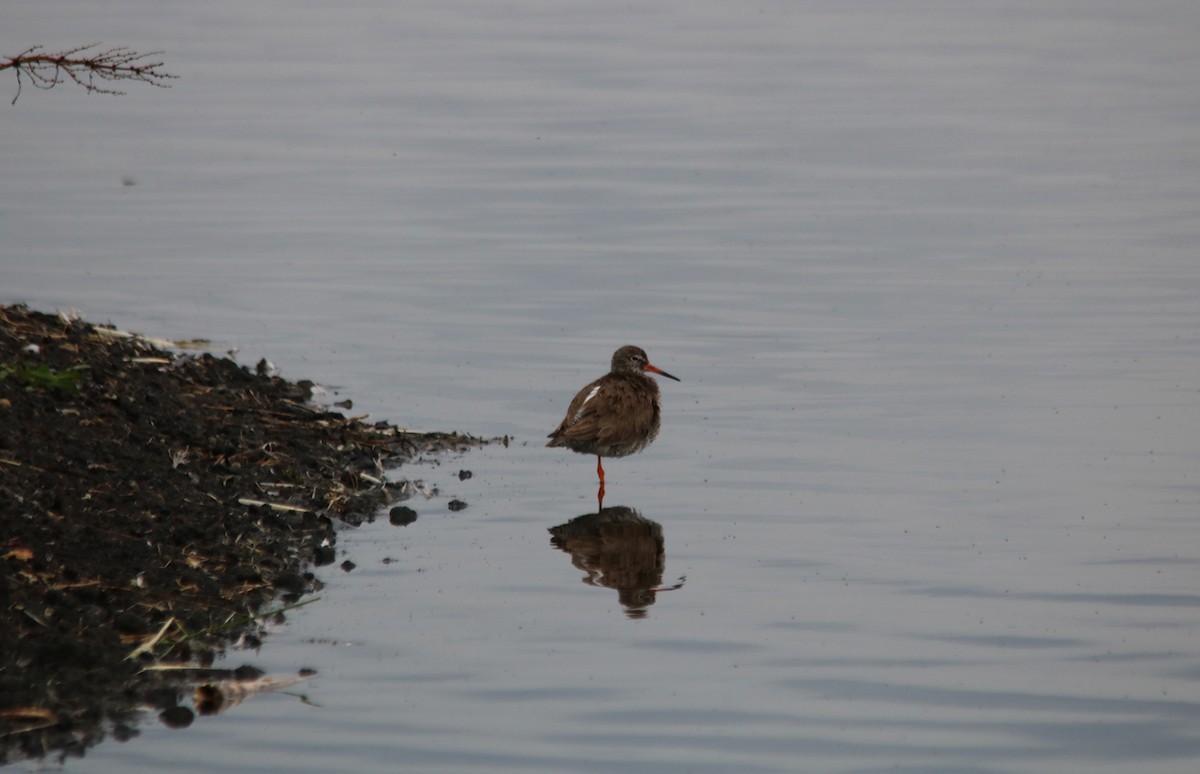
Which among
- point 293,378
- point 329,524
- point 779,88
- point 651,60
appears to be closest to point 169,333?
point 293,378

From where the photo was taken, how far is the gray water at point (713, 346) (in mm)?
9594

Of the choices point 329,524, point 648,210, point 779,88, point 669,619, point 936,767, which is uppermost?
point 779,88

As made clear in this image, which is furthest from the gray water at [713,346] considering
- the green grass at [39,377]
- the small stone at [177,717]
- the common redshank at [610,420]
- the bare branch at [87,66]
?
the bare branch at [87,66]

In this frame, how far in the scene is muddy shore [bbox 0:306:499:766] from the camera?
9125mm

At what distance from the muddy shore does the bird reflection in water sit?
4.67 feet

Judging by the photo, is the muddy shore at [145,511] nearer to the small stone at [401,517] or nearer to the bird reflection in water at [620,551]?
the small stone at [401,517]

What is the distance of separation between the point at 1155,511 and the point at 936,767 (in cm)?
500

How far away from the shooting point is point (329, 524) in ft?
40.2

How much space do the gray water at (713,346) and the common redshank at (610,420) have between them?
1.08 feet

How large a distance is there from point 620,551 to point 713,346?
5.82 metres

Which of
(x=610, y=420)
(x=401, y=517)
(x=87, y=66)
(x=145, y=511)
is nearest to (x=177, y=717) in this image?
(x=145, y=511)

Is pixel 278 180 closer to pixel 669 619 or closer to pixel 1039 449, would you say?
pixel 1039 449

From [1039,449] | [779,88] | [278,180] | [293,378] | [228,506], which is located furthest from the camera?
[779,88]

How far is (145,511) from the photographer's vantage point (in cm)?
1123
